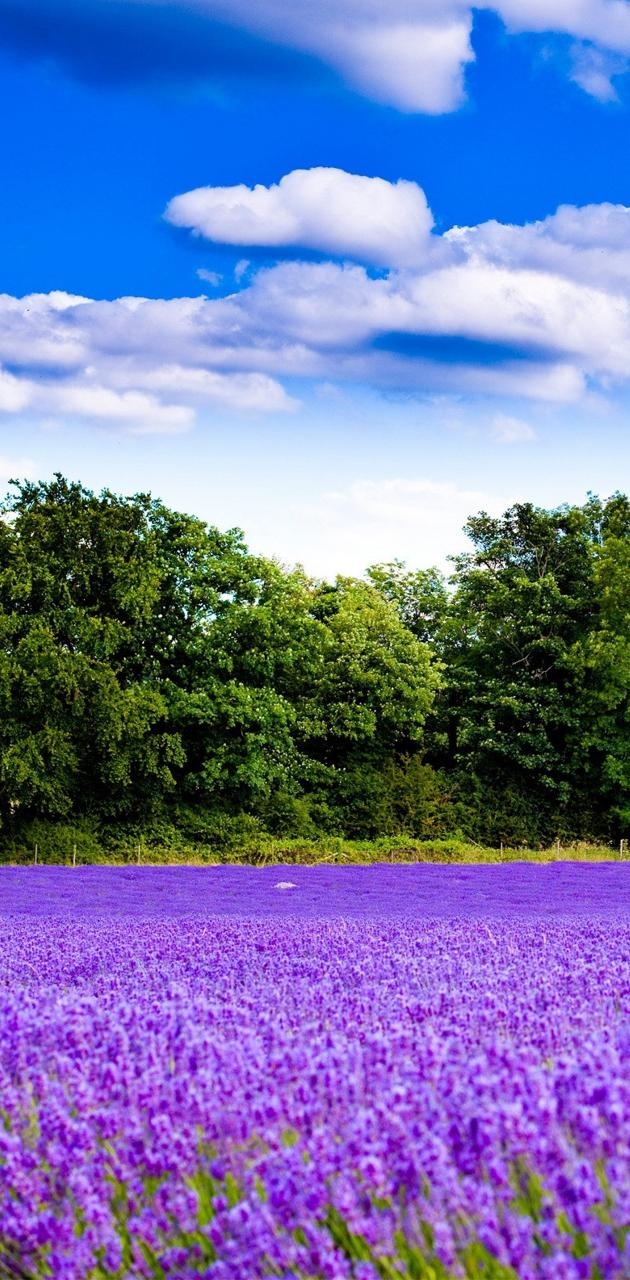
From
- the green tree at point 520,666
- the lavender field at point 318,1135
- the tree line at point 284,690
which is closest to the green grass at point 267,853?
the tree line at point 284,690

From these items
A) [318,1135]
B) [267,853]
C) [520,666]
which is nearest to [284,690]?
[267,853]

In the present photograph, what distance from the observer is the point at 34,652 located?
91.6 feet

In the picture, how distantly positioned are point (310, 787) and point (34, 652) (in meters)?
8.98

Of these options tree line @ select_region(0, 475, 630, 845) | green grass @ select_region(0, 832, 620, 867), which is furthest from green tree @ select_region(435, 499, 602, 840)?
green grass @ select_region(0, 832, 620, 867)

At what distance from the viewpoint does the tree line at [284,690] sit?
28828mm

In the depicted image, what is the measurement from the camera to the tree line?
28828 millimetres

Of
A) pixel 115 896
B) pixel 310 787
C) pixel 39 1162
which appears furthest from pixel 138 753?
pixel 39 1162

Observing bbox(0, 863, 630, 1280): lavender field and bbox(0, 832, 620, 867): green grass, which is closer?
bbox(0, 863, 630, 1280): lavender field

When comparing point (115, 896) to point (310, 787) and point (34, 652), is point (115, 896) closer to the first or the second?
point (34, 652)

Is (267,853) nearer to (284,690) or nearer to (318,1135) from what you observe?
(284,690)

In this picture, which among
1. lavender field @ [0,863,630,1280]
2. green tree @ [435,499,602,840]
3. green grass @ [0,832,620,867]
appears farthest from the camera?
green tree @ [435,499,602,840]

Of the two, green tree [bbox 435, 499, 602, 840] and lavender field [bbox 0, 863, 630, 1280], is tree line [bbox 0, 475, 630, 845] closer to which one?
green tree [bbox 435, 499, 602, 840]

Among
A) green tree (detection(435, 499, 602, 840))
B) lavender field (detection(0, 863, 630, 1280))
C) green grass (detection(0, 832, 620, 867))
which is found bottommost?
green grass (detection(0, 832, 620, 867))

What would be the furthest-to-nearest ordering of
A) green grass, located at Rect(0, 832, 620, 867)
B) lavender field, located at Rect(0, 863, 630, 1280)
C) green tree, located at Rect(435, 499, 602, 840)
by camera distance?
green tree, located at Rect(435, 499, 602, 840), green grass, located at Rect(0, 832, 620, 867), lavender field, located at Rect(0, 863, 630, 1280)
